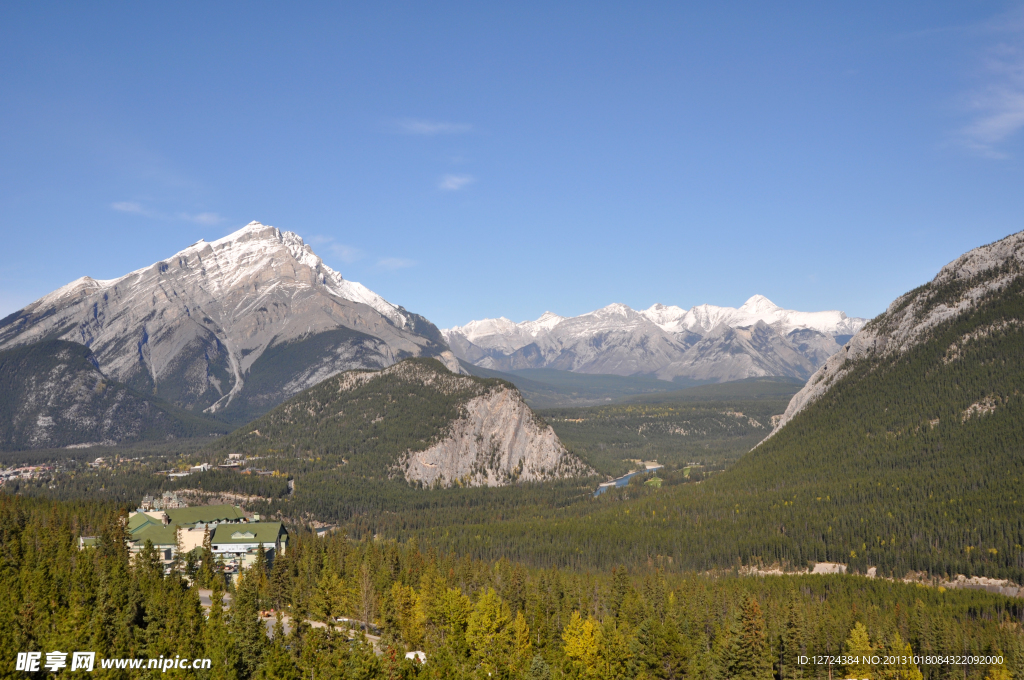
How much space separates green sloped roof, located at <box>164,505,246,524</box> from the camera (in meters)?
168

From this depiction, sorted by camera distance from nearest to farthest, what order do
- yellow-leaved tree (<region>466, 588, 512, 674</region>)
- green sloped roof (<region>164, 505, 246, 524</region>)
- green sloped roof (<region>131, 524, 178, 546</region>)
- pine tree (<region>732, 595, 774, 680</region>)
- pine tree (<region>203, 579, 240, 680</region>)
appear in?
1. pine tree (<region>203, 579, 240, 680</region>)
2. pine tree (<region>732, 595, 774, 680</region>)
3. yellow-leaved tree (<region>466, 588, 512, 674</region>)
4. green sloped roof (<region>131, 524, 178, 546</region>)
5. green sloped roof (<region>164, 505, 246, 524</region>)

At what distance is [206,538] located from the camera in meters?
152

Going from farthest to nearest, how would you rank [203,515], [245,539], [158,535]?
[203,515], [245,539], [158,535]

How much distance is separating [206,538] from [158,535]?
1210 centimetres

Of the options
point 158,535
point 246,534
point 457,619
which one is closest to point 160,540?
point 158,535

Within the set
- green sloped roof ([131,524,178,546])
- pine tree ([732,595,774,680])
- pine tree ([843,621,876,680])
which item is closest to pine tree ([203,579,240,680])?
green sloped roof ([131,524,178,546])

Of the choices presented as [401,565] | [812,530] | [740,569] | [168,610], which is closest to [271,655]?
[168,610]

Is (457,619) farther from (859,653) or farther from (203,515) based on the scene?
(203,515)

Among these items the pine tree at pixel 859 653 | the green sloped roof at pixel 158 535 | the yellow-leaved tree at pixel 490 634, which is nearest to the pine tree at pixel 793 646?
the pine tree at pixel 859 653

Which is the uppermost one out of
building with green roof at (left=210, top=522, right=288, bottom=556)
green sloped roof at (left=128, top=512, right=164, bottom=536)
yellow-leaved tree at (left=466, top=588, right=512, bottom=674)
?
green sloped roof at (left=128, top=512, right=164, bottom=536)

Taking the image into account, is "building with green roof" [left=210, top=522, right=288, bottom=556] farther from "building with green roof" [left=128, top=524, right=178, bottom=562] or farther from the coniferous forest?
"building with green roof" [left=128, top=524, right=178, bottom=562]

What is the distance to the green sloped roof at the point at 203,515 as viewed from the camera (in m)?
168

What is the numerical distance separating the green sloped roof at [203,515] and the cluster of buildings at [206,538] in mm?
206

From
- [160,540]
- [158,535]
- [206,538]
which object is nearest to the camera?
[206,538]
